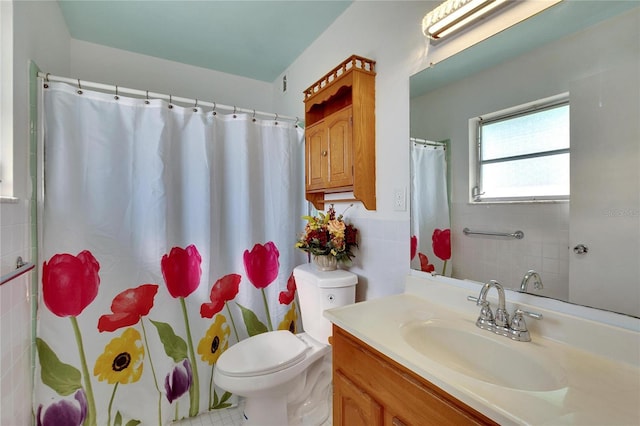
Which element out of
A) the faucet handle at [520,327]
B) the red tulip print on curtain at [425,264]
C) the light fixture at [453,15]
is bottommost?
the faucet handle at [520,327]

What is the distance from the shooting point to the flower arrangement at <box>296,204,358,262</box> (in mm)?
1510

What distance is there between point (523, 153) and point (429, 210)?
1.33ft

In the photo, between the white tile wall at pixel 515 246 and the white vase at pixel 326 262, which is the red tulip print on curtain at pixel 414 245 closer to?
the white tile wall at pixel 515 246

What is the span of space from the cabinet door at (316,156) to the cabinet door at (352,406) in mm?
1012

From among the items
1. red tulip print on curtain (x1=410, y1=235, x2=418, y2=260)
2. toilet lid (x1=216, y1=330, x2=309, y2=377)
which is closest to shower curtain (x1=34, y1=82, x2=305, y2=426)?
toilet lid (x1=216, y1=330, x2=309, y2=377)

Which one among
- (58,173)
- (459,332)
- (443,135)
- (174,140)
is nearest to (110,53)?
(174,140)

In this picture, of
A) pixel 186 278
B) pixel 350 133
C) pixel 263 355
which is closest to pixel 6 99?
pixel 186 278

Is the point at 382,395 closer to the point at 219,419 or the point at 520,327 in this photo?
the point at 520,327

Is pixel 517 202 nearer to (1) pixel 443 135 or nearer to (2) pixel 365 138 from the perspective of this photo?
(1) pixel 443 135

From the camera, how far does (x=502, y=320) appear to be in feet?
2.79

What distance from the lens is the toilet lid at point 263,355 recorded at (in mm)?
1263

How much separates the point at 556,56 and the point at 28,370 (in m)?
2.40

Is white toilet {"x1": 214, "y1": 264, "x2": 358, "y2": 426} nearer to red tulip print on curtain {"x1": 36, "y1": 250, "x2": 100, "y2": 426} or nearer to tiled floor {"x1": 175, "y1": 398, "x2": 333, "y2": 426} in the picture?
tiled floor {"x1": 175, "y1": 398, "x2": 333, "y2": 426}

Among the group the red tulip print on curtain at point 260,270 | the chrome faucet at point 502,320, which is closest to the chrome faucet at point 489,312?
the chrome faucet at point 502,320
